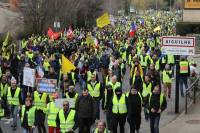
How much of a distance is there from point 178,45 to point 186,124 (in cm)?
243

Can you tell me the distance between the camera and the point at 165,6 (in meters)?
160

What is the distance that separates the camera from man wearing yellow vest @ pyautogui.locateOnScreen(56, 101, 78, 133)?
13.5 m

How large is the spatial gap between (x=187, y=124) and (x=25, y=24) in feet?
137

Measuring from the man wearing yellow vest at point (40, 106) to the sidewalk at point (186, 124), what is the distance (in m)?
3.37

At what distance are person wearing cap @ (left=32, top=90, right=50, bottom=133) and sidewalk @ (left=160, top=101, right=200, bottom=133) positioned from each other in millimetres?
3363

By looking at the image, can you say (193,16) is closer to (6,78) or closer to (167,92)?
(167,92)

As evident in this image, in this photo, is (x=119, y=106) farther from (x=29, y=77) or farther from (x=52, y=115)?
(x=29, y=77)

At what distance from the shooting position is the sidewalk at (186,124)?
1612cm

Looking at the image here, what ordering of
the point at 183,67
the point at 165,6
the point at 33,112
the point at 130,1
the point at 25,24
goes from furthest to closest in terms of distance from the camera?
the point at 165,6
the point at 130,1
the point at 25,24
the point at 183,67
the point at 33,112

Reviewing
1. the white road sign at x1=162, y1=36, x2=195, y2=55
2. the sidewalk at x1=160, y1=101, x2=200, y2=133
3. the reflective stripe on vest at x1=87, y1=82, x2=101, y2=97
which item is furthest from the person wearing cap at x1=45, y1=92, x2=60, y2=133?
the white road sign at x1=162, y1=36, x2=195, y2=55

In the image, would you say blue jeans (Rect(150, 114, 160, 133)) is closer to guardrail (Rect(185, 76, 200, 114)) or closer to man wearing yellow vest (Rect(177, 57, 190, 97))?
guardrail (Rect(185, 76, 200, 114))

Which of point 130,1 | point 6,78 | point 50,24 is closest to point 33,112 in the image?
point 6,78

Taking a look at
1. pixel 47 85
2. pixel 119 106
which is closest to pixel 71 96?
pixel 47 85

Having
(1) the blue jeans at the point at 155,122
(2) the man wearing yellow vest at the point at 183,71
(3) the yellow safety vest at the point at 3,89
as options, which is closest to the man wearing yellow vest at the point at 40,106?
(3) the yellow safety vest at the point at 3,89
